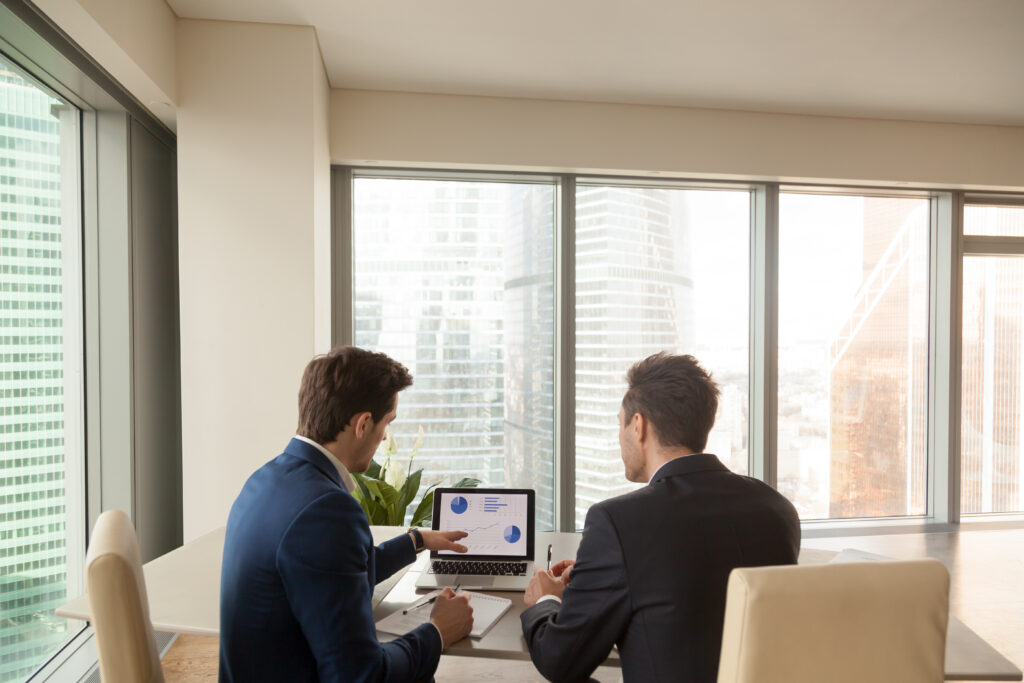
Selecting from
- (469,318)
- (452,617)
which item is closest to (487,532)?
(452,617)

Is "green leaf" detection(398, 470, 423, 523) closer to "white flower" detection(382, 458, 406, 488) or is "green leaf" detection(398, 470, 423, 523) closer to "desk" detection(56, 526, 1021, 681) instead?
"white flower" detection(382, 458, 406, 488)

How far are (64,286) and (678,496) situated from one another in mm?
2501

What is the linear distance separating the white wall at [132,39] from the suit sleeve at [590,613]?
2182 mm

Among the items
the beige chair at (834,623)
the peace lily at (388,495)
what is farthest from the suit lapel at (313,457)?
the peace lily at (388,495)

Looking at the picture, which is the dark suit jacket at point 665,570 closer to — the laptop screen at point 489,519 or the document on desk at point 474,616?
the document on desk at point 474,616

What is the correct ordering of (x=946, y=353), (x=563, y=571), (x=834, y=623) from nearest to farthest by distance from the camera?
(x=834, y=623) < (x=563, y=571) < (x=946, y=353)

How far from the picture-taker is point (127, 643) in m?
1.06

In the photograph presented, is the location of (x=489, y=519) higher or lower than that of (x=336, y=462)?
lower

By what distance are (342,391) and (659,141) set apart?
3350mm

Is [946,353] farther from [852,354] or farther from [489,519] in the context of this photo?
[489,519]

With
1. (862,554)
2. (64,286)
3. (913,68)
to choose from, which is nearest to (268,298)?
(64,286)

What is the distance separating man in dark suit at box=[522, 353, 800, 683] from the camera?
1.21 m

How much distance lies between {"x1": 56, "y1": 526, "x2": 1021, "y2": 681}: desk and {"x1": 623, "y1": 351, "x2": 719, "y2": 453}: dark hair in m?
0.51

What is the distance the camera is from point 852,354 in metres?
4.64
